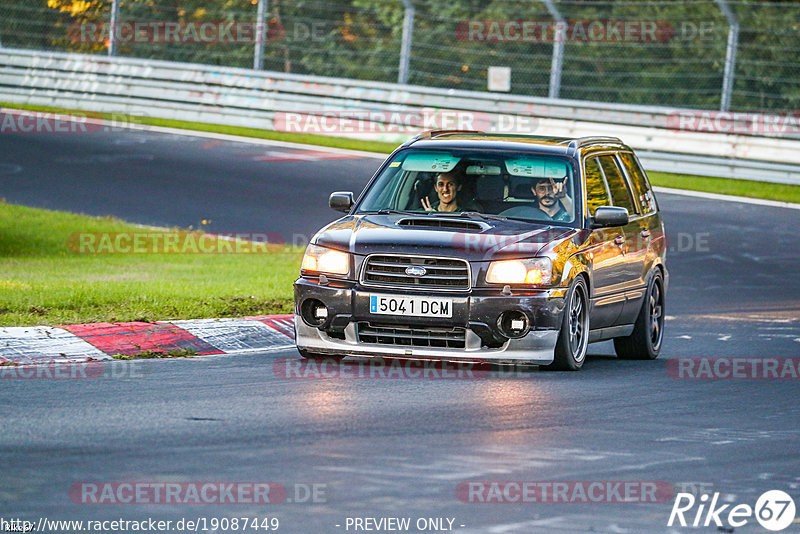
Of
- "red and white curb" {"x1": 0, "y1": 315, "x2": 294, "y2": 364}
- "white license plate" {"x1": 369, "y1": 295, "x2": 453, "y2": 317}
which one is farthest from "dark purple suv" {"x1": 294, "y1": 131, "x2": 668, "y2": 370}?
"red and white curb" {"x1": 0, "y1": 315, "x2": 294, "y2": 364}

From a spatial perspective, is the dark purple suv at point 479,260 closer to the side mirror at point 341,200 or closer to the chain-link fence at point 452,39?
the side mirror at point 341,200

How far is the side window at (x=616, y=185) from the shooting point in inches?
480

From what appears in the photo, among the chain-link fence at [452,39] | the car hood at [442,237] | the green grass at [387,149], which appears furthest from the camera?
the chain-link fence at [452,39]

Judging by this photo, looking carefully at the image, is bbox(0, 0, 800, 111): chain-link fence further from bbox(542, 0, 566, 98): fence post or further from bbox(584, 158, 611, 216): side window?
bbox(584, 158, 611, 216): side window

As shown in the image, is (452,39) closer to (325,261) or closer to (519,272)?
(325,261)

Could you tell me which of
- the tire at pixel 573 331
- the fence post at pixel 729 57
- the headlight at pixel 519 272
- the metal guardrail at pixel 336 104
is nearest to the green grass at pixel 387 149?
the metal guardrail at pixel 336 104

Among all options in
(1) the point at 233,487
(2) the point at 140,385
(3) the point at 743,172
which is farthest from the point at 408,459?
(3) the point at 743,172

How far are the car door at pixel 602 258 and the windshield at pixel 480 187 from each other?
25 centimetres

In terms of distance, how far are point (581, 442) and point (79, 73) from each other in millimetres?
23986

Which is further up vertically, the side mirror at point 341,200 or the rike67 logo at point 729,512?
the side mirror at point 341,200

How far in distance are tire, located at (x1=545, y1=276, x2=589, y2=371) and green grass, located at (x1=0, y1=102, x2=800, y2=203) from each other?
12.9 metres

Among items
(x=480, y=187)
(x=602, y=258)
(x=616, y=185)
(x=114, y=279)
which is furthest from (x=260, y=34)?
(x=602, y=258)

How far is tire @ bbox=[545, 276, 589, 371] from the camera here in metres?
10.5

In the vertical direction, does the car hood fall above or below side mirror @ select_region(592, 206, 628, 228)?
below
